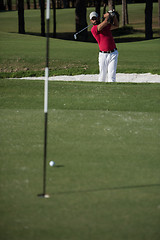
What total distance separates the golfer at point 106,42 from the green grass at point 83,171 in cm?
297

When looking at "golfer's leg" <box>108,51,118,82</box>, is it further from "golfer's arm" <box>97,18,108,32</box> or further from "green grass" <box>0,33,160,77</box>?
"green grass" <box>0,33,160,77</box>

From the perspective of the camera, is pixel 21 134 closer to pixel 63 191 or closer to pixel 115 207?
pixel 63 191

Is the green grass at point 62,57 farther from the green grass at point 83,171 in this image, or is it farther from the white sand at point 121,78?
the green grass at point 83,171

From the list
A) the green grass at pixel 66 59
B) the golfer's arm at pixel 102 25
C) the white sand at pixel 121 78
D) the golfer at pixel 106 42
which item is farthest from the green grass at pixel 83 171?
the green grass at pixel 66 59

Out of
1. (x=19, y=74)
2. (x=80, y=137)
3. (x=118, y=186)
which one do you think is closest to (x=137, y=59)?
(x=19, y=74)

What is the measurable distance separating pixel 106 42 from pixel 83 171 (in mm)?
7329

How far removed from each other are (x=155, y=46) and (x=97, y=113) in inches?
518

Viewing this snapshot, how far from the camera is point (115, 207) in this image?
380cm

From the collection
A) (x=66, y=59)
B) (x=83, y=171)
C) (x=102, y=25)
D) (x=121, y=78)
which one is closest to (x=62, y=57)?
(x=66, y=59)

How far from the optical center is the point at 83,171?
15.5ft

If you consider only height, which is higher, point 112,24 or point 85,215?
point 112,24

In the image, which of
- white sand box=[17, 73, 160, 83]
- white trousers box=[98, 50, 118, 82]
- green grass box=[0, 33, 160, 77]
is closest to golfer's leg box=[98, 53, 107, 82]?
white trousers box=[98, 50, 118, 82]

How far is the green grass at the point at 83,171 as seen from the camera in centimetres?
348

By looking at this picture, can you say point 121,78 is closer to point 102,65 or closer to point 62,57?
point 62,57
